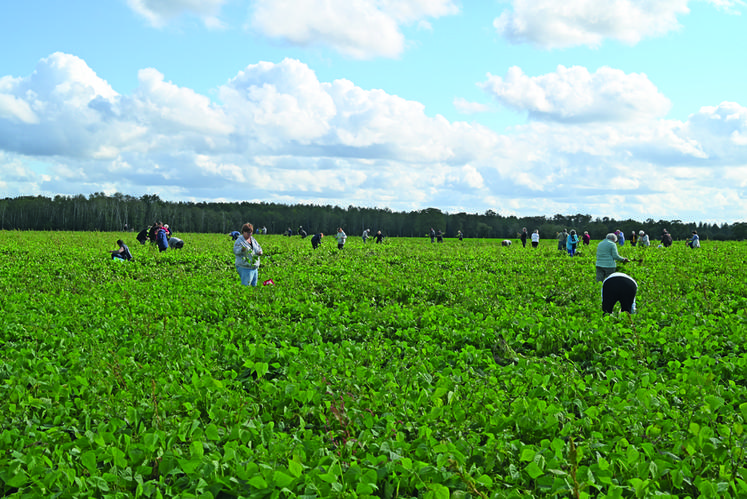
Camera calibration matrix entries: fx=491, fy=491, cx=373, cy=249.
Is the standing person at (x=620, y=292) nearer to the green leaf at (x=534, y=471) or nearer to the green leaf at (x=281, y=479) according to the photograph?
the green leaf at (x=534, y=471)

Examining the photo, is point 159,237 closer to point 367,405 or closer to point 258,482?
point 367,405

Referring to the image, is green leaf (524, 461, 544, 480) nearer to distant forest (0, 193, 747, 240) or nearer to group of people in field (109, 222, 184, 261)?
group of people in field (109, 222, 184, 261)

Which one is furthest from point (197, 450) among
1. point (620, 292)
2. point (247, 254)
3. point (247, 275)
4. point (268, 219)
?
point (268, 219)

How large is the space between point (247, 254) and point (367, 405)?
886 cm

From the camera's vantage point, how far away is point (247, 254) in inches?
512

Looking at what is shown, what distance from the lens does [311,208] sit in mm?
164125

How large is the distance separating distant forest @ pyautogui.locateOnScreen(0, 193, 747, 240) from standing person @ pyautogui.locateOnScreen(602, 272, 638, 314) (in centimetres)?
9788

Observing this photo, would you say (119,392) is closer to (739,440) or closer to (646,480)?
(646,480)

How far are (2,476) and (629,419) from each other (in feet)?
16.8

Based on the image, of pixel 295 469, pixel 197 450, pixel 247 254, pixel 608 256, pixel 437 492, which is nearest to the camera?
Result: pixel 437 492

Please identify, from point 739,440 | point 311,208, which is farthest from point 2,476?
Answer: point 311,208

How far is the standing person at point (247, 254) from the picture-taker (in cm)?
1294

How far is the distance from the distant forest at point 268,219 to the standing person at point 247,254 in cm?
9943

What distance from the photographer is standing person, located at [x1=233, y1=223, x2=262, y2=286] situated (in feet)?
42.4
